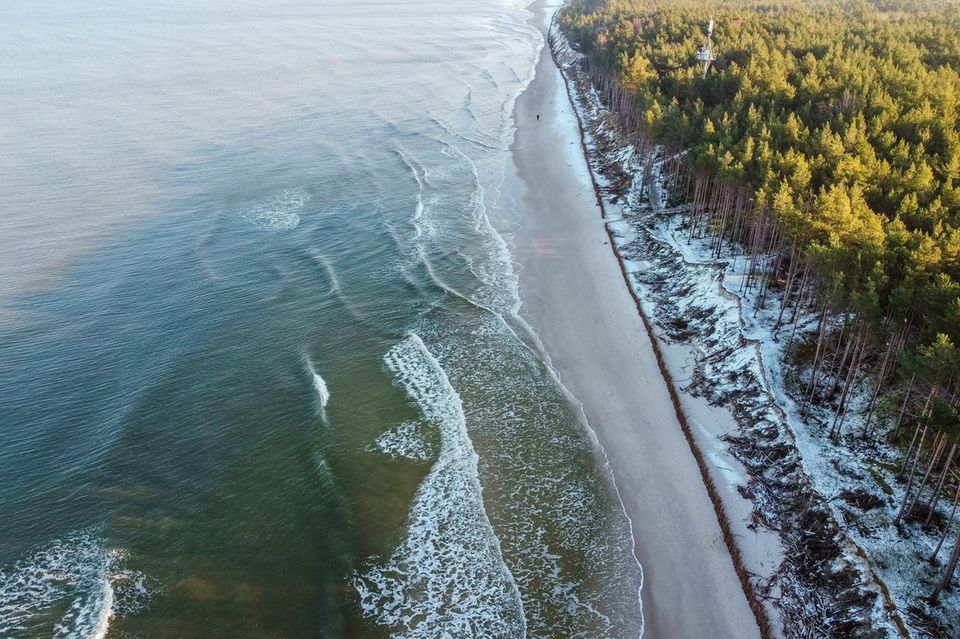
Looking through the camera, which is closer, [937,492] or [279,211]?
[937,492]

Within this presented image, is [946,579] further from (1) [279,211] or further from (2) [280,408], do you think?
(1) [279,211]

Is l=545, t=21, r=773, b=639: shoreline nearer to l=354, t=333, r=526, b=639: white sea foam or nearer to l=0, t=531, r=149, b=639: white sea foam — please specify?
l=354, t=333, r=526, b=639: white sea foam

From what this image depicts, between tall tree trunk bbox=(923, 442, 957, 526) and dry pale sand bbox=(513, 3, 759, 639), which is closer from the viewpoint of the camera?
tall tree trunk bbox=(923, 442, 957, 526)

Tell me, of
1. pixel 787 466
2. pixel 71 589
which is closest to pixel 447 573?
pixel 71 589

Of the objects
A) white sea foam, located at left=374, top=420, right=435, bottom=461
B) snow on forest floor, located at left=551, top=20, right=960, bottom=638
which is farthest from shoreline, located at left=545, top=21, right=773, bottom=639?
white sea foam, located at left=374, top=420, right=435, bottom=461

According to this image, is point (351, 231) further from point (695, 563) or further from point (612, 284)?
point (695, 563)

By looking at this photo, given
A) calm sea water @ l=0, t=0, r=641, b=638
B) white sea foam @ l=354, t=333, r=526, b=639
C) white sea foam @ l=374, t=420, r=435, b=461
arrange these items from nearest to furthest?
white sea foam @ l=354, t=333, r=526, b=639, calm sea water @ l=0, t=0, r=641, b=638, white sea foam @ l=374, t=420, r=435, b=461
